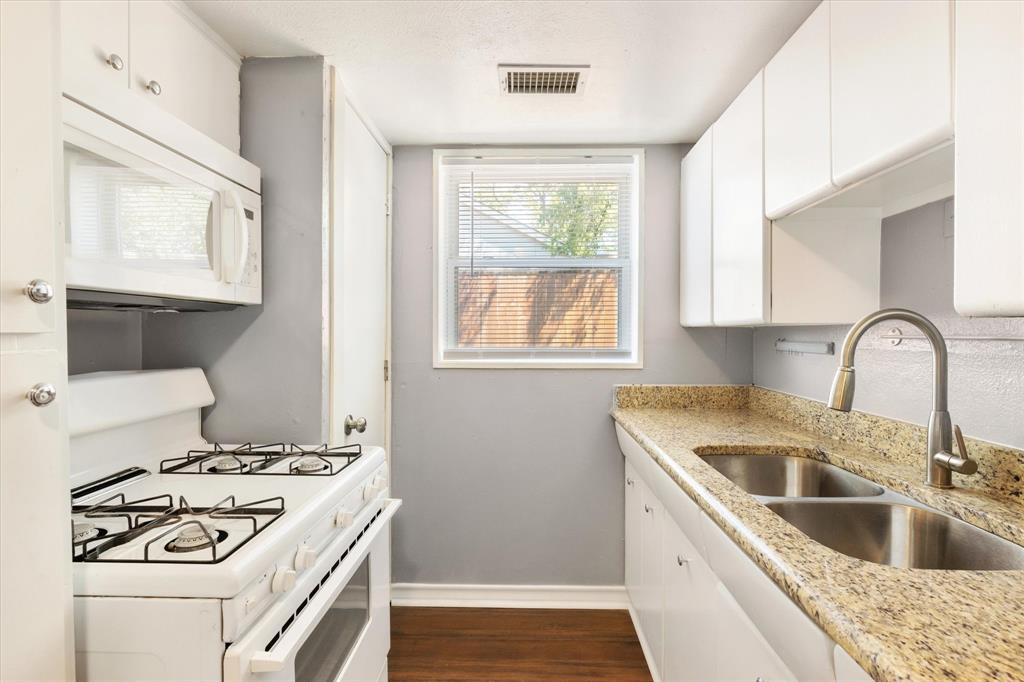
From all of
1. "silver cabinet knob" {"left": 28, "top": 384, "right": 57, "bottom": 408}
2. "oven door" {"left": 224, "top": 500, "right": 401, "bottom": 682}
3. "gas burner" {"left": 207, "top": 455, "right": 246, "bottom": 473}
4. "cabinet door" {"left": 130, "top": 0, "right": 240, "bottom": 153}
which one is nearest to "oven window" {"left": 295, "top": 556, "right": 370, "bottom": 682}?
"oven door" {"left": 224, "top": 500, "right": 401, "bottom": 682}

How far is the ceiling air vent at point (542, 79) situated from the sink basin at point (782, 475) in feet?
4.55

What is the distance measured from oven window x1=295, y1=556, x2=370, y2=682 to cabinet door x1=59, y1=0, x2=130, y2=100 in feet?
4.09

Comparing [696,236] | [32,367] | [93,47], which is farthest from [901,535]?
[93,47]

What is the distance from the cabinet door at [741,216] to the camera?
5.37 ft

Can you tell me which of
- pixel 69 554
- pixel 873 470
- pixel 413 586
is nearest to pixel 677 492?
pixel 873 470

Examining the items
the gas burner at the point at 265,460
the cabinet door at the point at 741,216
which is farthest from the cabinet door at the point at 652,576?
the gas burner at the point at 265,460

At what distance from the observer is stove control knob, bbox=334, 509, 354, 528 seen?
4.41 ft

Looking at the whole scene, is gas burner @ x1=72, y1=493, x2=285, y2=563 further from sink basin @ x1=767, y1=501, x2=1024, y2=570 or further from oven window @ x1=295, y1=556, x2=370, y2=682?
sink basin @ x1=767, y1=501, x2=1024, y2=570

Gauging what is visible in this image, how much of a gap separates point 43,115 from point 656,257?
2296 millimetres

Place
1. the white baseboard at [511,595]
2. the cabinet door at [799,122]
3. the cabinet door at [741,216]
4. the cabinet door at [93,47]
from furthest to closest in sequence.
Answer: the white baseboard at [511,595] < the cabinet door at [741,216] < the cabinet door at [799,122] < the cabinet door at [93,47]

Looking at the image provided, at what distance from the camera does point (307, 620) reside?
1.09 metres

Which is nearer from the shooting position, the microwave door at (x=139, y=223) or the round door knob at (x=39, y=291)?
the round door knob at (x=39, y=291)

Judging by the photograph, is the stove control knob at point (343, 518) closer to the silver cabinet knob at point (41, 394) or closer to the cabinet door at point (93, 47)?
the silver cabinet knob at point (41, 394)

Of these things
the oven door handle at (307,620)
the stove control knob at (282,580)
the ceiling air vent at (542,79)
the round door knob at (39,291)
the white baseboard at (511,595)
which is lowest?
the white baseboard at (511,595)
